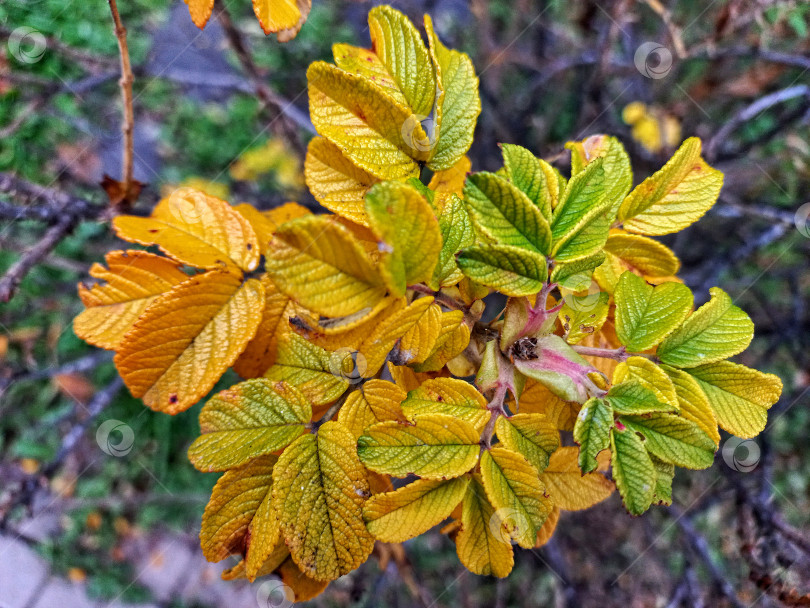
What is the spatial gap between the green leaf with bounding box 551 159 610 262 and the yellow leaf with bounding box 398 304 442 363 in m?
0.19

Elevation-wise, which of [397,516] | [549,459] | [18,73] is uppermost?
[18,73]

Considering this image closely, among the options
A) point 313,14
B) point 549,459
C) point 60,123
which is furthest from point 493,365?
point 313,14

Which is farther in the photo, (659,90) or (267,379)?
(659,90)

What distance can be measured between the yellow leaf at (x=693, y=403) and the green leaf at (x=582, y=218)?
0.84ft

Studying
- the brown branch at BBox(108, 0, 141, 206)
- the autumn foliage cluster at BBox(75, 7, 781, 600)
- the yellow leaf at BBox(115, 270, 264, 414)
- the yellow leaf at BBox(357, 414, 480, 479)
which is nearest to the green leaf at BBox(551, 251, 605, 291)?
the autumn foliage cluster at BBox(75, 7, 781, 600)

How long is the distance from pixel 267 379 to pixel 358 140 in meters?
0.40

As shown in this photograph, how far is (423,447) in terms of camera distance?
0.72 meters

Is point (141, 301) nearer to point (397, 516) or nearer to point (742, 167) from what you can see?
point (397, 516)

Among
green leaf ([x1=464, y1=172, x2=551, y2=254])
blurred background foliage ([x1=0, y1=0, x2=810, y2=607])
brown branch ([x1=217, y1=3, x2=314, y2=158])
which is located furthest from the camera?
blurred background foliage ([x1=0, y1=0, x2=810, y2=607])

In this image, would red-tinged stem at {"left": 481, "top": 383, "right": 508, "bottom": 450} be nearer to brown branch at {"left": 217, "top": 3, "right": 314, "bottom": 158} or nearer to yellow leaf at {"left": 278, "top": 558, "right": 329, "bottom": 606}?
yellow leaf at {"left": 278, "top": 558, "right": 329, "bottom": 606}

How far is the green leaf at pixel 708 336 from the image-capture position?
77 centimetres

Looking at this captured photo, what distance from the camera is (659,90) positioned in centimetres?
289

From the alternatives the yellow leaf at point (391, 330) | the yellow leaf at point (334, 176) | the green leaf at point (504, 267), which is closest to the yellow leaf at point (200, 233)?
the yellow leaf at point (334, 176)

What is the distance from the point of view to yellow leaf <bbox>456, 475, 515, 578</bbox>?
758 mm
